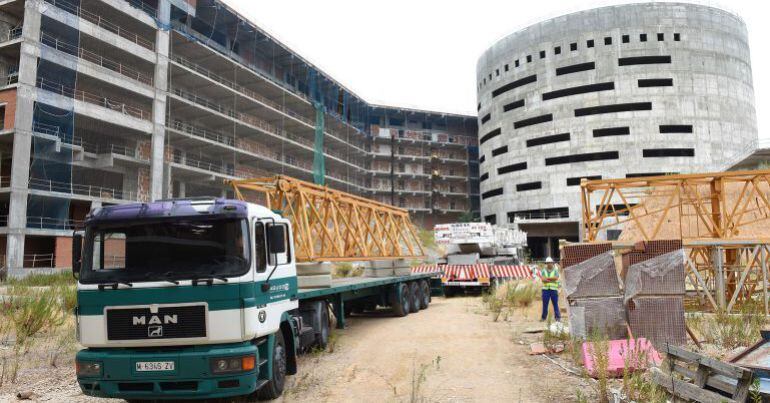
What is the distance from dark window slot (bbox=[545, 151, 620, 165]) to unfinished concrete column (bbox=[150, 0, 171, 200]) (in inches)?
1651

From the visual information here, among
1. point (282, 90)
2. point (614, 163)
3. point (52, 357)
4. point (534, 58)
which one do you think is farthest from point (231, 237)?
point (534, 58)

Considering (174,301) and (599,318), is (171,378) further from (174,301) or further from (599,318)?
(599,318)

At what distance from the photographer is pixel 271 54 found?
5603 cm

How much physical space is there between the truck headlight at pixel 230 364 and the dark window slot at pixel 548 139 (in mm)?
59316

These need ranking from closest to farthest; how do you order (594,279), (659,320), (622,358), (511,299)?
(622,358) → (659,320) → (594,279) → (511,299)

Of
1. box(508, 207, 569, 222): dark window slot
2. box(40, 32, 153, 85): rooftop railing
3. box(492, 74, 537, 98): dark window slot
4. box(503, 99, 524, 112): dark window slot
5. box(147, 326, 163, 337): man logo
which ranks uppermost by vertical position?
box(492, 74, 537, 98): dark window slot

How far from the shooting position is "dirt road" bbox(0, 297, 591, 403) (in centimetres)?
716

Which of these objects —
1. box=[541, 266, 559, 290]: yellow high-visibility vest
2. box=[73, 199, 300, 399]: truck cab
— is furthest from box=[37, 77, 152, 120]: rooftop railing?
box=[541, 266, 559, 290]: yellow high-visibility vest

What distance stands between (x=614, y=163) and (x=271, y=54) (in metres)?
38.6

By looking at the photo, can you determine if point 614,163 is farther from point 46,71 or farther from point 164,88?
point 46,71

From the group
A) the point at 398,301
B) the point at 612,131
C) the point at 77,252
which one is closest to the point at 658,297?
the point at 398,301

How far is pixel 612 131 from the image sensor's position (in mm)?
58406

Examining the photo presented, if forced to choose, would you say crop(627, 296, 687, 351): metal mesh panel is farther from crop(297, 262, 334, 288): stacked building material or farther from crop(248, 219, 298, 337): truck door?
crop(248, 219, 298, 337): truck door

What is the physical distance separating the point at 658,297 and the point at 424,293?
9.33 m
